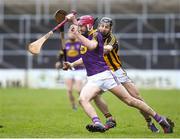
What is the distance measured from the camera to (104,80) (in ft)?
45.2

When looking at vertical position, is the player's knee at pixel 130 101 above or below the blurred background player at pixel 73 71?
above

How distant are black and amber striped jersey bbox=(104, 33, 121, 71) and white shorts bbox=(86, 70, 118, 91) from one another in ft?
2.35

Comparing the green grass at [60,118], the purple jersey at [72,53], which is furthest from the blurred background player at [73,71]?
the green grass at [60,118]

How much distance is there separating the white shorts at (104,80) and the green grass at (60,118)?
91 cm

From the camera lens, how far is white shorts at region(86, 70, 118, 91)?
1375cm

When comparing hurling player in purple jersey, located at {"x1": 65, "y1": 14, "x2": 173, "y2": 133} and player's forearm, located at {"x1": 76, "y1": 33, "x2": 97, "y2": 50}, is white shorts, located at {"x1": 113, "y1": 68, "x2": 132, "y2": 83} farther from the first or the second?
player's forearm, located at {"x1": 76, "y1": 33, "x2": 97, "y2": 50}

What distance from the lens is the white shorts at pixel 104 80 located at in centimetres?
1375

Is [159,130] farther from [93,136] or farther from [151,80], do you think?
[151,80]

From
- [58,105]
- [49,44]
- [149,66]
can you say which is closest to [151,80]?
[149,66]

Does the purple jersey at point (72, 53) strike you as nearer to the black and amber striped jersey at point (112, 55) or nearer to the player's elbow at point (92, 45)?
the black and amber striped jersey at point (112, 55)

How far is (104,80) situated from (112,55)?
45.3 inches

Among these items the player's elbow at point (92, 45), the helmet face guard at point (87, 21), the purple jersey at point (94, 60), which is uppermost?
the helmet face guard at point (87, 21)

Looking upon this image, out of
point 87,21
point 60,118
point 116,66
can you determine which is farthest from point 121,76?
point 60,118

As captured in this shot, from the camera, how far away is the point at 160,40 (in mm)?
39906
